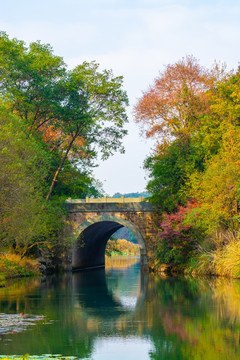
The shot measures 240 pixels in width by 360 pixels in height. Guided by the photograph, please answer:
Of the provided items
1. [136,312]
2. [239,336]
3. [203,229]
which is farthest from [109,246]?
[239,336]

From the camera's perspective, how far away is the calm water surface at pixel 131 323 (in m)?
8.33

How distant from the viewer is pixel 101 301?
15.8m

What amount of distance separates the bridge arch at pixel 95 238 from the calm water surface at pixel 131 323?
1244 cm

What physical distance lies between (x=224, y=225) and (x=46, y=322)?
14184 mm

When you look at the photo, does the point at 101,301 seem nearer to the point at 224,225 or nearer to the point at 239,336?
the point at 239,336

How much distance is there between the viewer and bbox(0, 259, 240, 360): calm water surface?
8.33 metres

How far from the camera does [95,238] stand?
3803 centimetres

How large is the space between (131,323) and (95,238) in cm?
2703

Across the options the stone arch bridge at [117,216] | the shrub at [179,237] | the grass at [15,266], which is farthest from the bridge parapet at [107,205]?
the grass at [15,266]

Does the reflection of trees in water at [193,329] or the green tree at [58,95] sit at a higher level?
the green tree at [58,95]

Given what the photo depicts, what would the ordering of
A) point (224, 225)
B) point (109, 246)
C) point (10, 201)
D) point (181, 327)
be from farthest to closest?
point (109, 246) → point (224, 225) → point (10, 201) → point (181, 327)

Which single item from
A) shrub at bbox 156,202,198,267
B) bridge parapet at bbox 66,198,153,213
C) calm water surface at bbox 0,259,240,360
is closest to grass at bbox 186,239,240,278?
shrub at bbox 156,202,198,267

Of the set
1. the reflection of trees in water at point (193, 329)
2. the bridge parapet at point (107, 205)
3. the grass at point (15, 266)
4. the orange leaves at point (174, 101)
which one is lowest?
the reflection of trees in water at point (193, 329)

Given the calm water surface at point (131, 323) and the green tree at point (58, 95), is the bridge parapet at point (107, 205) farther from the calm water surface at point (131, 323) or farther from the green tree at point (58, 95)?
the calm water surface at point (131, 323)
